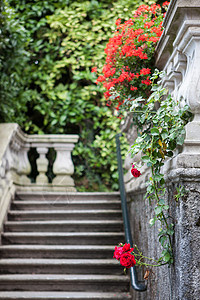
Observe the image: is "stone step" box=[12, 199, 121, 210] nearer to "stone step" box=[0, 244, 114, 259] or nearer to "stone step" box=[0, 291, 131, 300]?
"stone step" box=[0, 244, 114, 259]

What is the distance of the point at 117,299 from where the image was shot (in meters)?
3.23

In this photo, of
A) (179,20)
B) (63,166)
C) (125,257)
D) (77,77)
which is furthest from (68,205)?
(179,20)

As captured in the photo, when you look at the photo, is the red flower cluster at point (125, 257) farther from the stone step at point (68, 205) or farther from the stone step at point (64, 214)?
the stone step at point (68, 205)

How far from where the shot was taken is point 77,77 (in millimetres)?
6137

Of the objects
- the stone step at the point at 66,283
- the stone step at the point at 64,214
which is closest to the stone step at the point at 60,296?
the stone step at the point at 66,283

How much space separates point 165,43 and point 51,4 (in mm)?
A: 5171

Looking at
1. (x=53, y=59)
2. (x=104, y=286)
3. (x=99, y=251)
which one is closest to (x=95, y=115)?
(x=53, y=59)

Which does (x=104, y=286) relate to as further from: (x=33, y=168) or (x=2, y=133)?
(x=33, y=168)

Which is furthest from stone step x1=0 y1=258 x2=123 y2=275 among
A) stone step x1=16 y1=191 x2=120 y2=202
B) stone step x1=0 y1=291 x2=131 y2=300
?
stone step x1=16 y1=191 x2=120 y2=202

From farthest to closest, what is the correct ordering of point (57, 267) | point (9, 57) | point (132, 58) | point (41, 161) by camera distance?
point (41, 161) < point (9, 57) < point (57, 267) < point (132, 58)

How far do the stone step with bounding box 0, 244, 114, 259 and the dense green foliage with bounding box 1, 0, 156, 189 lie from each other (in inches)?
91.0

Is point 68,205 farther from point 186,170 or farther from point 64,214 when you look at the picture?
point 186,170

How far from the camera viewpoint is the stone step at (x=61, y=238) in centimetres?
395

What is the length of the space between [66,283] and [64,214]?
1.05 metres
